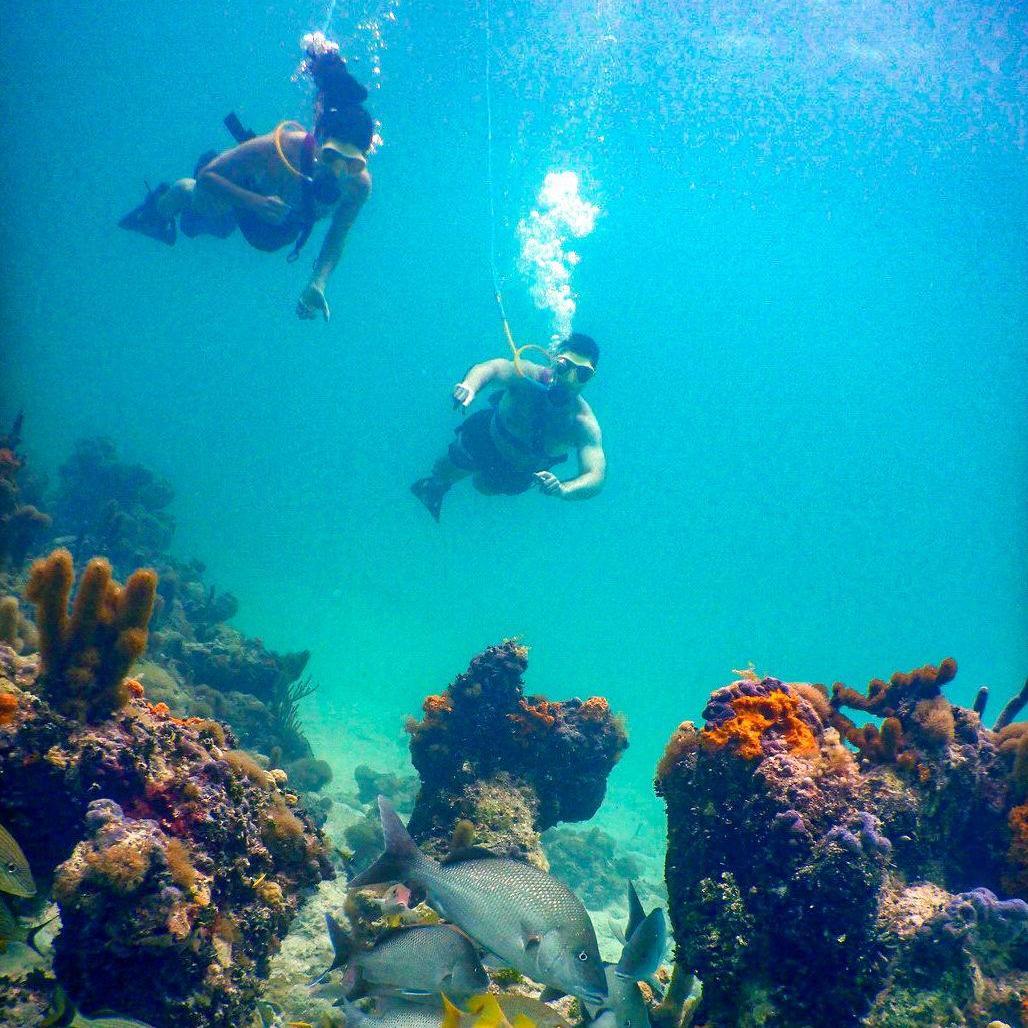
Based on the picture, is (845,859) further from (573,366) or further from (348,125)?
(348,125)

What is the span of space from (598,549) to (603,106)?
89.3 metres

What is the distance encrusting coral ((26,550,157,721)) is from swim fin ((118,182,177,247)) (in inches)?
280

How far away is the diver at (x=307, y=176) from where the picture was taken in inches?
250

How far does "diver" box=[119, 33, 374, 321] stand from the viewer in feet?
20.8

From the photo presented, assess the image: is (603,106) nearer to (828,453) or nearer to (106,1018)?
(106,1018)

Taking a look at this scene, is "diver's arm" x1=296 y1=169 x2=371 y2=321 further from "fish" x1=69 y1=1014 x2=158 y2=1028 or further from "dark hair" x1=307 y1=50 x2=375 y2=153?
"fish" x1=69 y1=1014 x2=158 y2=1028

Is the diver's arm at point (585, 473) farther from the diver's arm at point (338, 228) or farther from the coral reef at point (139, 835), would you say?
the coral reef at point (139, 835)

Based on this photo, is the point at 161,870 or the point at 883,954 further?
the point at 883,954

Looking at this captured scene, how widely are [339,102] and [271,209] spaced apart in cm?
147

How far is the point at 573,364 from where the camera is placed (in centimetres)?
962

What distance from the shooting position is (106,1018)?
2.16 m

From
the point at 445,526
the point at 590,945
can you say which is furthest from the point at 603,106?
the point at 445,526

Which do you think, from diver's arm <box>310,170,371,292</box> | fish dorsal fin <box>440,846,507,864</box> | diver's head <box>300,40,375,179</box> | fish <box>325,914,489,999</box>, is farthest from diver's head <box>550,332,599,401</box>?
fish <box>325,914,489,999</box>

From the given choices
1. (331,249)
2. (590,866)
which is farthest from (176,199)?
(590,866)
